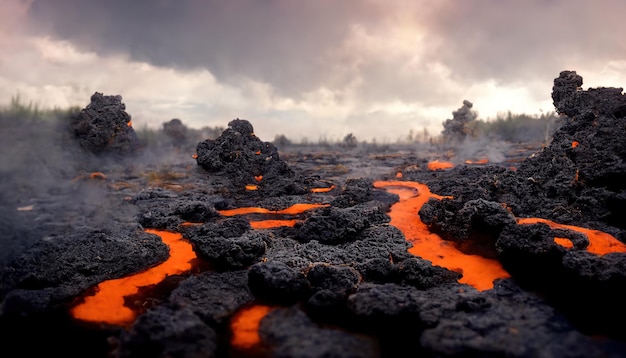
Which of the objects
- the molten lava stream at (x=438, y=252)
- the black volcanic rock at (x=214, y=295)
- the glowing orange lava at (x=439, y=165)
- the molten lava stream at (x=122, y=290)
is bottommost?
the molten lava stream at (x=122, y=290)

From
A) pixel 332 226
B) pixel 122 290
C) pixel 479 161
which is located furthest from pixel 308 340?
pixel 479 161

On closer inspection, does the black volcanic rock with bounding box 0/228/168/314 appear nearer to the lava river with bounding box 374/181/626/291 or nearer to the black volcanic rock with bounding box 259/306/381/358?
the black volcanic rock with bounding box 259/306/381/358

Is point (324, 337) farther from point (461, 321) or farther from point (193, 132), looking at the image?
point (193, 132)

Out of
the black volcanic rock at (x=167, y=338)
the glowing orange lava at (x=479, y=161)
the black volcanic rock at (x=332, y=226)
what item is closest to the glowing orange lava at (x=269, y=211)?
the black volcanic rock at (x=332, y=226)

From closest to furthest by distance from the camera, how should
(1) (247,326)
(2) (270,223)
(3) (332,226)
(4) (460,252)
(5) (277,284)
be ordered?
(1) (247,326) < (5) (277,284) < (4) (460,252) < (3) (332,226) < (2) (270,223)

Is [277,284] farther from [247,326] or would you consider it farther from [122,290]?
[122,290]

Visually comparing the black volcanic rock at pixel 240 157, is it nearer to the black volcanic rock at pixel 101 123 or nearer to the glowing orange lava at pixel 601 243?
the black volcanic rock at pixel 101 123
